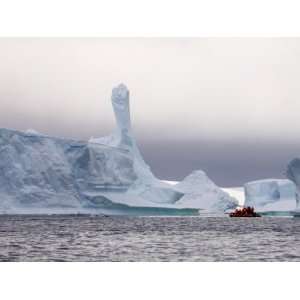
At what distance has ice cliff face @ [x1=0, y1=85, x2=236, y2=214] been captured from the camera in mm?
38406

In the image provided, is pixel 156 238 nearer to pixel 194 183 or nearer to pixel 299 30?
pixel 299 30

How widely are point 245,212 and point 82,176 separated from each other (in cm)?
1441

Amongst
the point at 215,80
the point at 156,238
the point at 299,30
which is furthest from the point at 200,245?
the point at 299,30

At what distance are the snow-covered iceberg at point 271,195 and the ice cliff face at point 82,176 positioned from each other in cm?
461

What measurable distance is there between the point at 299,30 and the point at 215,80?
26.5 feet

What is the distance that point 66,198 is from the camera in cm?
4028

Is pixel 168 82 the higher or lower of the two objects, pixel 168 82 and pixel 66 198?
the higher

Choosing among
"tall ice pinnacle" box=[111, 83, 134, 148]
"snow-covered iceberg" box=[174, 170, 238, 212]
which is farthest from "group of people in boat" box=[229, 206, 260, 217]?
"tall ice pinnacle" box=[111, 83, 134, 148]

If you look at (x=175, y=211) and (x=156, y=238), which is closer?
(x=156, y=238)

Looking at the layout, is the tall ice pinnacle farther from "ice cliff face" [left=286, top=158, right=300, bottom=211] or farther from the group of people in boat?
the group of people in boat

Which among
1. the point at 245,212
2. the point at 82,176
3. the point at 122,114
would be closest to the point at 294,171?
the point at 122,114

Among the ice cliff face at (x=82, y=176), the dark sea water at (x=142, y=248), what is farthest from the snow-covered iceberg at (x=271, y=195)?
the dark sea water at (x=142, y=248)
